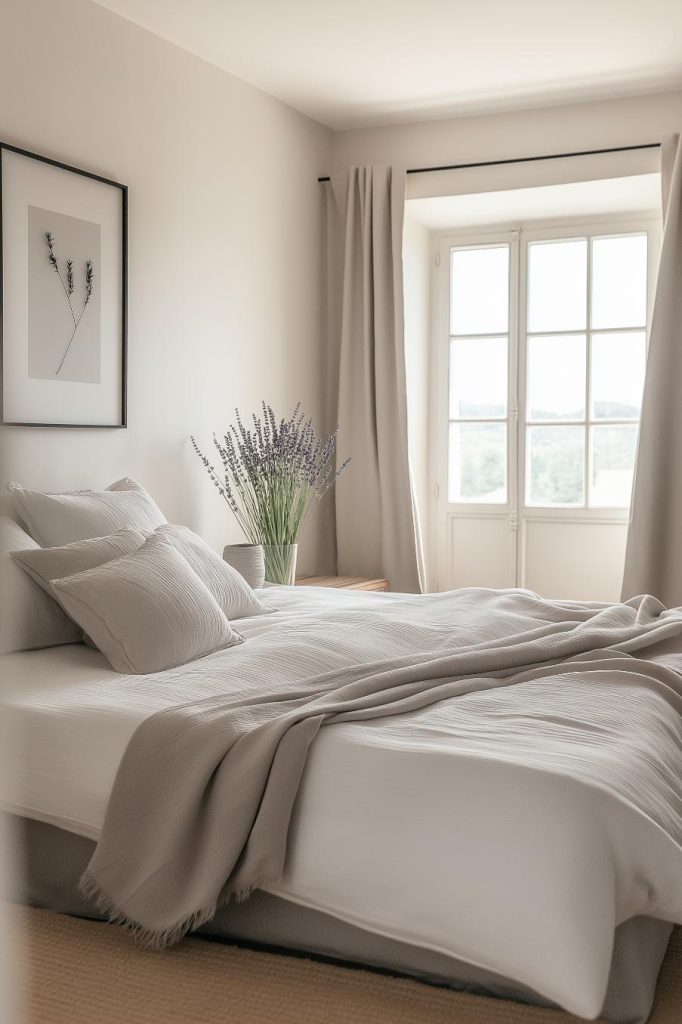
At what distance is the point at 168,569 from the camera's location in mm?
2846

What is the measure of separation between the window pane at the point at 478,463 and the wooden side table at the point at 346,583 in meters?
0.93

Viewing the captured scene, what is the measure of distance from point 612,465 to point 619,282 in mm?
976

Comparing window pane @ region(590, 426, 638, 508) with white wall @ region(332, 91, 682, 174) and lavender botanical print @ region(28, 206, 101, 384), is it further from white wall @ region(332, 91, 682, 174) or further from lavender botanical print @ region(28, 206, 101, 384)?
lavender botanical print @ region(28, 206, 101, 384)

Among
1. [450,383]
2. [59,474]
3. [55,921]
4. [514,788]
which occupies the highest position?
[450,383]

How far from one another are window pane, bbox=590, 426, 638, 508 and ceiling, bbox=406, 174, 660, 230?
1.16 metres

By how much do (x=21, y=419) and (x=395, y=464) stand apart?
91.5 inches

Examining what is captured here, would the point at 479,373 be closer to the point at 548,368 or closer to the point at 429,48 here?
the point at 548,368

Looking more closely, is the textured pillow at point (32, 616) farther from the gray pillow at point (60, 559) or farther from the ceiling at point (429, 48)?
the ceiling at point (429, 48)

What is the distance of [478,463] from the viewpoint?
5.92m

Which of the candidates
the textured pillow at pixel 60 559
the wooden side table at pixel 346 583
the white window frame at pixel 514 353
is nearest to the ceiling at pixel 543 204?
the white window frame at pixel 514 353

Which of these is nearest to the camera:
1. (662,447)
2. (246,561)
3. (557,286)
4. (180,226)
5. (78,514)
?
(78,514)

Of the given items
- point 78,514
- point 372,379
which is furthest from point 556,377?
point 78,514

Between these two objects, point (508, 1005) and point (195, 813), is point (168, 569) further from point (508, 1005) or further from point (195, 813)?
point (508, 1005)

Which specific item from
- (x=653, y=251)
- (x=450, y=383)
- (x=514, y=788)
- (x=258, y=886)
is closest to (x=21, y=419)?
(x=258, y=886)
